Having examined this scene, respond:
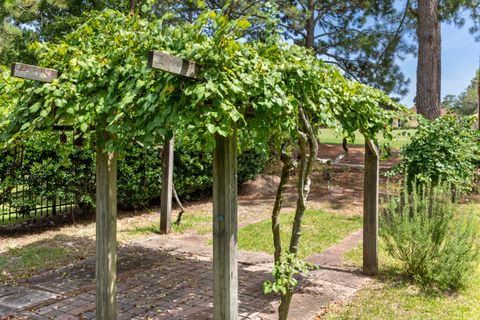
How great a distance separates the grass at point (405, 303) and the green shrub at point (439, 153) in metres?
2.39

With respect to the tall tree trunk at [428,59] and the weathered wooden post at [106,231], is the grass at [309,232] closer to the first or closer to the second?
the weathered wooden post at [106,231]

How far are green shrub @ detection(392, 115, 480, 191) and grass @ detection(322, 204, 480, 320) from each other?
2390mm

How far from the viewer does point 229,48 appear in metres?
2.40

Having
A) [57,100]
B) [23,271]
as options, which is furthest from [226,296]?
[23,271]

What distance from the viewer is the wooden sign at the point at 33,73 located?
102 inches

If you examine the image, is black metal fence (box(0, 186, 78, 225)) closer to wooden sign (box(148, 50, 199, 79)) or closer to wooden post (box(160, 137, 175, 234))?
wooden post (box(160, 137, 175, 234))

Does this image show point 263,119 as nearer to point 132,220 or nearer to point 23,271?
point 23,271

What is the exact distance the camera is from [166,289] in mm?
4117

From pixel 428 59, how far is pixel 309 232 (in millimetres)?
6186

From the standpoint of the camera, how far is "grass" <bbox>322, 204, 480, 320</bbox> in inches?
139

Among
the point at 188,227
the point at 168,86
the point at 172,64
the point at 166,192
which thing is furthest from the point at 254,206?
the point at 172,64

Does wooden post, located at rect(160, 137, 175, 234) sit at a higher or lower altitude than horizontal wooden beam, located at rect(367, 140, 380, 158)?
lower

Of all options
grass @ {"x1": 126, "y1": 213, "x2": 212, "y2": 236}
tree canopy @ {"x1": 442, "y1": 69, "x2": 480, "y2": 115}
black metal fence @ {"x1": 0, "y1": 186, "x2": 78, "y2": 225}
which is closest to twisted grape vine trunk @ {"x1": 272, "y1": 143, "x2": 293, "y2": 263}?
grass @ {"x1": 126, "y1": 213, "x2": 212, "y2": 236}

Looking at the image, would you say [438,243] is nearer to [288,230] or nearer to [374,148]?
[374,148]
